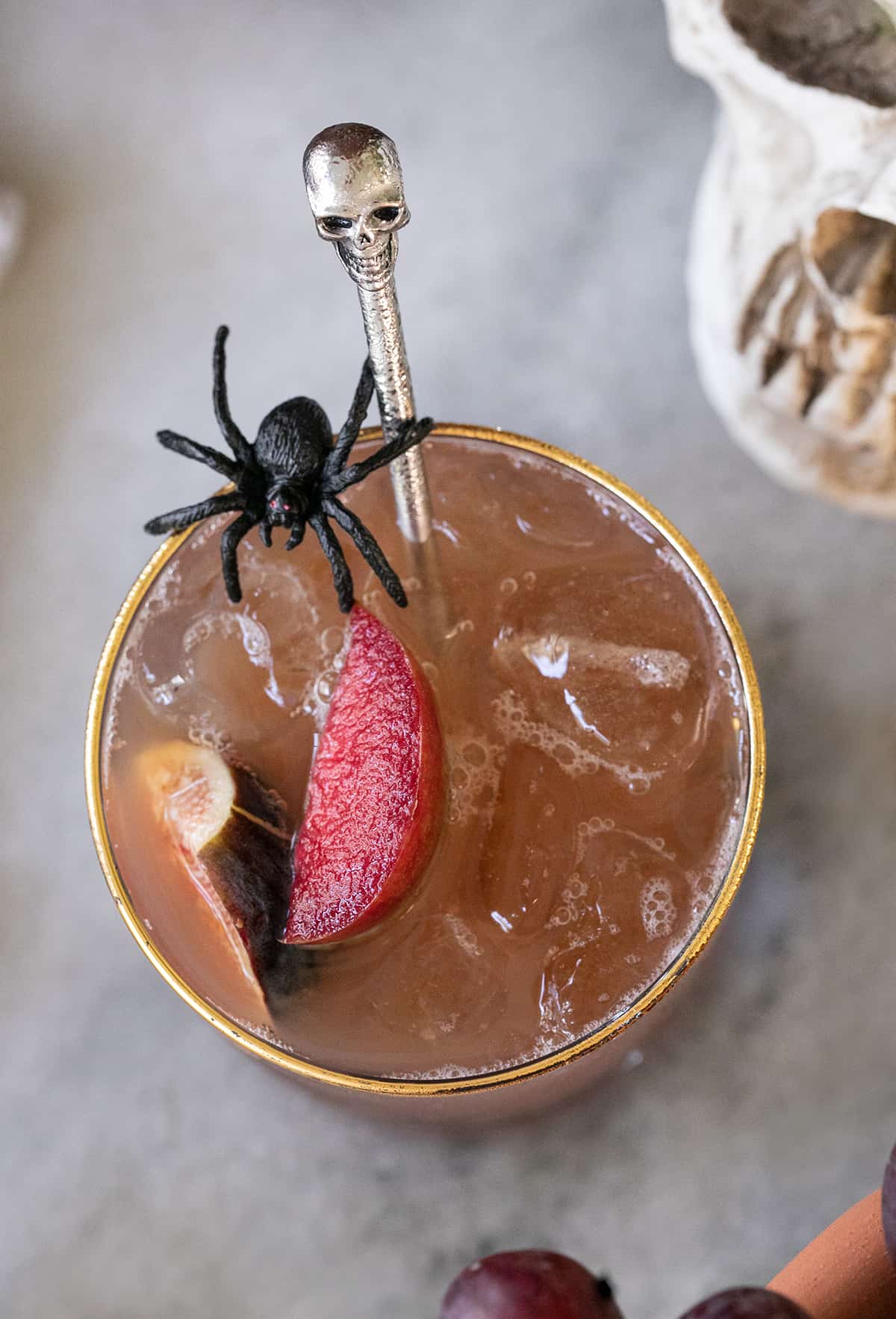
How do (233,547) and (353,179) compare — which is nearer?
(353,179)

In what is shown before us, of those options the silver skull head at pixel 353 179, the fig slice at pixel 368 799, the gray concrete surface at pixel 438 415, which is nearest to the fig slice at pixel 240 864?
the fig slice at pixel 368 799

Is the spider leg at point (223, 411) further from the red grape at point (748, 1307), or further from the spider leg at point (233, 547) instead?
the red grape at point (748, 1307)

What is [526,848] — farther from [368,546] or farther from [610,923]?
[368,546]

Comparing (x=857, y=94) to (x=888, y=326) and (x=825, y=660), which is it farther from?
(x=825, y=660)

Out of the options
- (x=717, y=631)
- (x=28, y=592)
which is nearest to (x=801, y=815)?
(x=717, y=631)

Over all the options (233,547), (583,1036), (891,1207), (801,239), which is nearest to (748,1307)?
(891,1207)

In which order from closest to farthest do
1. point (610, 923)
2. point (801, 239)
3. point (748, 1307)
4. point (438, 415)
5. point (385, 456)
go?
1. point (748, 1307)
2. point (385, 456)
3. point (610, 923)
4. point (801, 239)
5. point (438, 415)

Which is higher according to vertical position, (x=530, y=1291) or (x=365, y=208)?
(x=365, y=208)
